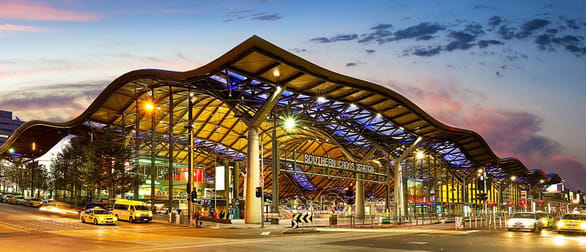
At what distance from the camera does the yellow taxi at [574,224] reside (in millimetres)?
34781

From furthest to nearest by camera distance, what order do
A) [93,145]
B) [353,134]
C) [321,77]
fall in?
[353,134] → [93,145] → [321,77]

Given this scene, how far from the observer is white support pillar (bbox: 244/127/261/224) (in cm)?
4669

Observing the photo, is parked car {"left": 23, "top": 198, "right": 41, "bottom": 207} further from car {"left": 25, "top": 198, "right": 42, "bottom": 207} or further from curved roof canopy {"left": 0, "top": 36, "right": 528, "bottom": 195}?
curved roof canopy {"left": 0, "top": 36, "right": 528, "bottom": 195}

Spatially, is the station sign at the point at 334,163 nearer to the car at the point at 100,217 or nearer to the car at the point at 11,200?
the car at the point at 100,217

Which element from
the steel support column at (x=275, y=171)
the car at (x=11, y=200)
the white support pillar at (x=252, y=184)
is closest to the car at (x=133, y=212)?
the white support pillar at (x=252, y=184)

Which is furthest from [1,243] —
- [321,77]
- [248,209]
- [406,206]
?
[406,206]

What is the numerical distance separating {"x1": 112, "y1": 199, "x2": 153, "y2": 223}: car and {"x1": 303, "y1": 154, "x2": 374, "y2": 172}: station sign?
18.7 m

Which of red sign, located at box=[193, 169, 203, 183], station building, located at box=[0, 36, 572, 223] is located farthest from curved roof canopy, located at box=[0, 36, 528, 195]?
red sign, located at box=[193, 169, 203, 183]

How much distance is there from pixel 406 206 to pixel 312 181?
140 ft

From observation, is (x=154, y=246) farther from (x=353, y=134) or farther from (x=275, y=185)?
(x=353, y=134)

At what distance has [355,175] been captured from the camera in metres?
71.3

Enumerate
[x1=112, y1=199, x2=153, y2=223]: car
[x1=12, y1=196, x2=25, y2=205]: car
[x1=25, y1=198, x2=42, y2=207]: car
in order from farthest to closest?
[x1=12, y1=196, x2=25, y2=205]: car, [x1=25, y1=198, x2=42, y2=207]: car, [x1=112, y1=199, x2=153, y2=223]: car

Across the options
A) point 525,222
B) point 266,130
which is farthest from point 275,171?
point 525,222

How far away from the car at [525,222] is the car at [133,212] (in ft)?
99.8
